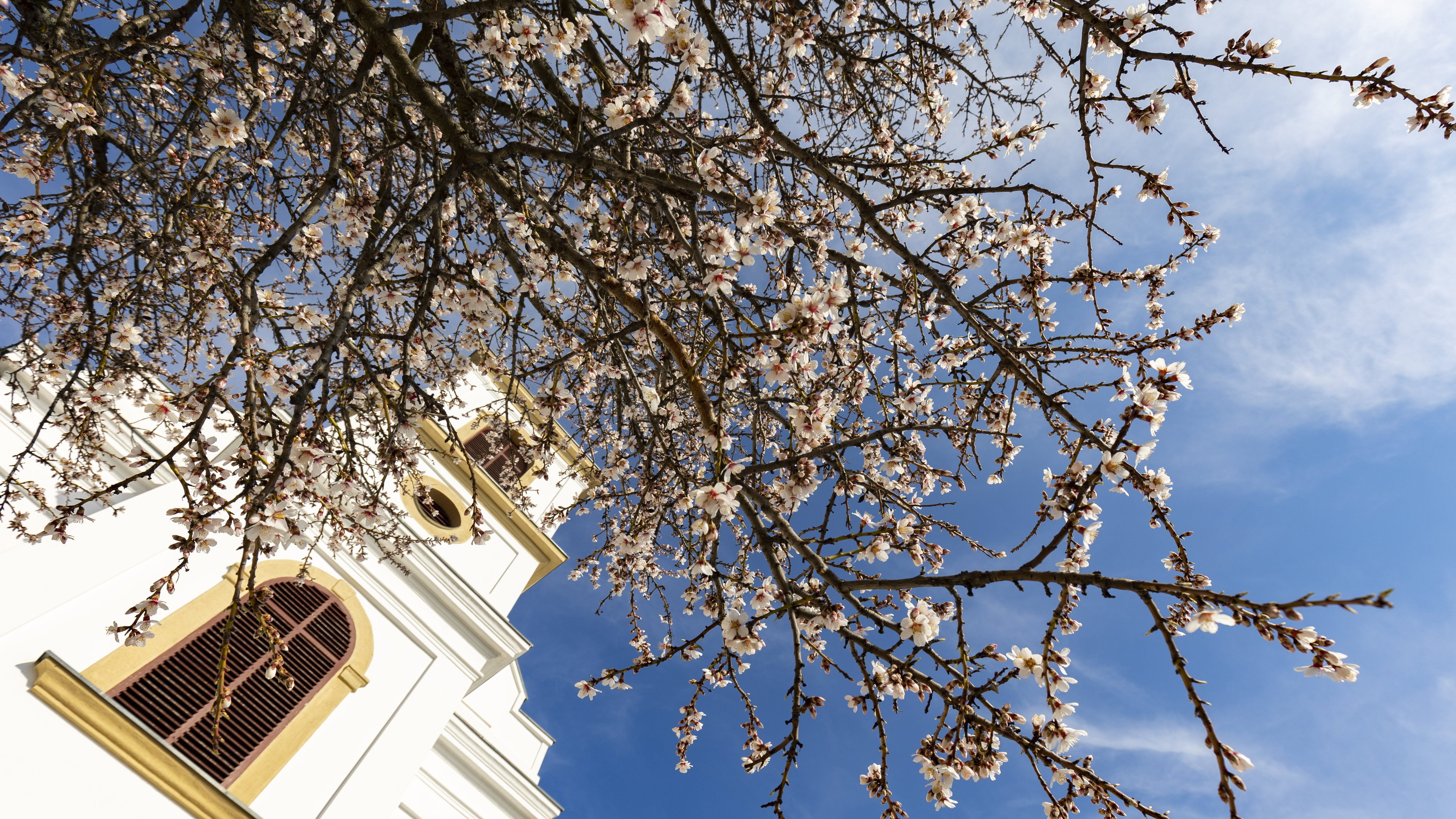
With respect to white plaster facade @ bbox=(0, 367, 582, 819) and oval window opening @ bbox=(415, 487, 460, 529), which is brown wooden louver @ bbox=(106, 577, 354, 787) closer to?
white plaster facade @ bbox=(0, 367, 582, 819)

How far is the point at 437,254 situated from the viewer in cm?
337

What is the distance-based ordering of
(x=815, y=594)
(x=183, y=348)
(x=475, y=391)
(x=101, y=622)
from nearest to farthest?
(x=815, y=594) → (x=183, y=348) → (x=101, y=622) → (x=475, y=391)

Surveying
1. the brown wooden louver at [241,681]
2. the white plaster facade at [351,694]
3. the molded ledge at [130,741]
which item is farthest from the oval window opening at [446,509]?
the molded ledge at [130,741]

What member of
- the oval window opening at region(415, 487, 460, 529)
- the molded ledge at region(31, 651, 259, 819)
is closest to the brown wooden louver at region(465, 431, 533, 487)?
the oval window opening at region(415, 487, 460, 529)

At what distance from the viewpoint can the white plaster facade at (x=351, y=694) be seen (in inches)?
195

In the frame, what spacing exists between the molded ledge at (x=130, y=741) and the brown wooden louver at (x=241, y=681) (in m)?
0.21

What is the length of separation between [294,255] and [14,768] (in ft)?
14.5

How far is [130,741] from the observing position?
17.0ft

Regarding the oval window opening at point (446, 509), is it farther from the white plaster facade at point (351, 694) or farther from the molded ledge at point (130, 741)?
the molded ledge at point (130, 741)

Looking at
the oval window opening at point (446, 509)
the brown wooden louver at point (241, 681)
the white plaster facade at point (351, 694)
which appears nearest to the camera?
the white plaster facade at point (351, 694)

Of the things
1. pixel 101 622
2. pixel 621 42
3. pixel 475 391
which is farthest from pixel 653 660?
pixel 475 391

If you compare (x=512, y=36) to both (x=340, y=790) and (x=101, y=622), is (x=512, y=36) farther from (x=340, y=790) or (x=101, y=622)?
(x=340, y=790)

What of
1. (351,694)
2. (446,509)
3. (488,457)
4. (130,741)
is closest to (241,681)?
(130,741)

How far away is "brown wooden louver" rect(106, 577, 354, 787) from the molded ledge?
0.70 ft
